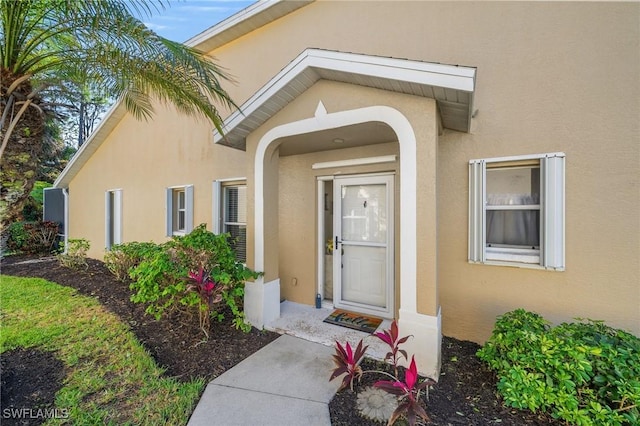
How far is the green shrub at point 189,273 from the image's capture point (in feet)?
13.2

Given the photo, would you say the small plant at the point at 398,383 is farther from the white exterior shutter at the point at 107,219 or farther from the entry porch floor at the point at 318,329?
the white exterior shutter at the point at 107,219

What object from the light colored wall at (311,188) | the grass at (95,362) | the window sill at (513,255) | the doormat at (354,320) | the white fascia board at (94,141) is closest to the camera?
the grass at (95,362)

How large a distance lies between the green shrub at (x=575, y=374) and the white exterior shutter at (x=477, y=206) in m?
1.27

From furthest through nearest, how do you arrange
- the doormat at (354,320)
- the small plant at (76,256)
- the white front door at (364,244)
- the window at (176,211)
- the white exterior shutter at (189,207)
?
the small plant at (76,256) < the window at (176,211) < the white exterior shutter at (189,207) < the white front door at (364,244) < the doormat at (354,320)

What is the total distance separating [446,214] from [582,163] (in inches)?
66.9

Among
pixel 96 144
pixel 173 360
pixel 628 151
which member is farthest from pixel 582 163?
pixel 96 144

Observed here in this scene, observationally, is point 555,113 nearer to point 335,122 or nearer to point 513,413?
point 335,122

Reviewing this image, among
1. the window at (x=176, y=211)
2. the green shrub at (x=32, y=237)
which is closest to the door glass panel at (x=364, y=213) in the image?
the window at (x=176, y=211)

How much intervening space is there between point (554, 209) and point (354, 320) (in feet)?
11.0

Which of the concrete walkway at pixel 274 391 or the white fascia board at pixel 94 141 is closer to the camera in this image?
the concrete walkway at pixel 274 391

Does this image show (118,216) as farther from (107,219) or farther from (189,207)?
(189,207)

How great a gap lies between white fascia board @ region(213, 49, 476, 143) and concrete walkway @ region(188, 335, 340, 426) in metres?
3.60

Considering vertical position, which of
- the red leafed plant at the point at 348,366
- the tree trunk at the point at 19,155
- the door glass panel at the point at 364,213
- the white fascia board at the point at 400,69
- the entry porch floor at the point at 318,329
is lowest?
the entry porch floor at the point at 318,329

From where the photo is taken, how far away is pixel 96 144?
404 inches
